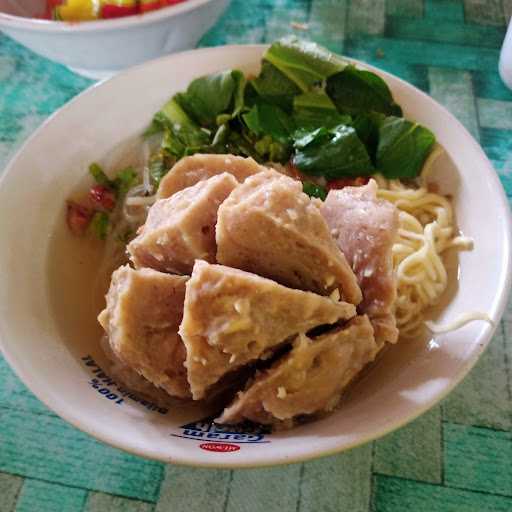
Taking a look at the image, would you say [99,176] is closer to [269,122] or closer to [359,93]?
[269,122]

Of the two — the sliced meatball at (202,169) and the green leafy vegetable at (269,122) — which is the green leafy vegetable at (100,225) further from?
the green leafy vegetable at (269,122)

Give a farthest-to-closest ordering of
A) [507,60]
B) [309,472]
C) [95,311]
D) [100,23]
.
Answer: [507,60] < [100,23] < [95,311] < [309,472]

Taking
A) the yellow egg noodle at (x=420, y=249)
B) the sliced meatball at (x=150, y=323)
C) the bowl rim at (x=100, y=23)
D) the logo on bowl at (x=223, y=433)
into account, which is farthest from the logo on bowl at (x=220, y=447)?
the bowl rim at (x=100, y=23)

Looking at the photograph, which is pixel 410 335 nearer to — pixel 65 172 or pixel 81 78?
pixel 65 172

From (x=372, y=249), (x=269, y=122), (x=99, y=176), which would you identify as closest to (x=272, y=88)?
(x=269, y=122)

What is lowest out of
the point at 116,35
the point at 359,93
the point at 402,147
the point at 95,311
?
the point at 95,311

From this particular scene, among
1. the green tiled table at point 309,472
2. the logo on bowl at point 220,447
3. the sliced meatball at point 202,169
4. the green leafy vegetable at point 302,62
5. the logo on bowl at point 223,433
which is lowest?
the green tiled table at point 309,472
